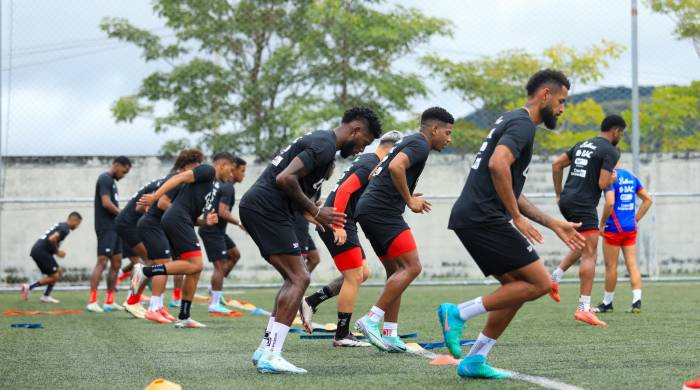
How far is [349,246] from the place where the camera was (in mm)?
9500

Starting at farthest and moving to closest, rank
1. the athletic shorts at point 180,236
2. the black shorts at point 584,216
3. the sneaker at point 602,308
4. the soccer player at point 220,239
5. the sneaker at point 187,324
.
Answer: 1. the soccer player at point 220,239
2. the sneaker at point 602,308
3. the athletic shorts at point 180,236
4. the black shorts at point 584,216
5. the sneaker at point 187,324

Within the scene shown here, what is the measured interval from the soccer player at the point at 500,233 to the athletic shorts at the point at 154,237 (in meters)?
6.47

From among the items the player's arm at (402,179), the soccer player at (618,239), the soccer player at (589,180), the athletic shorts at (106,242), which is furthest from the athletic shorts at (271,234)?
the athletic shorts at (106,242)

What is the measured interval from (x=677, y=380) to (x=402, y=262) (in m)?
3.15

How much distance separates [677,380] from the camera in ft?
20.3

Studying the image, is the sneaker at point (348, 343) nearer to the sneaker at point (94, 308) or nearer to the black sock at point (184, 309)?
the black sock at point (184, 309)

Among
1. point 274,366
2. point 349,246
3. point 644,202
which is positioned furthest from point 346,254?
point 644,202

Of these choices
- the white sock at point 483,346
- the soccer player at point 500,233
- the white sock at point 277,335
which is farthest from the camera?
the white sock at point 277,335

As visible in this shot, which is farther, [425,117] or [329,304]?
[329,304]

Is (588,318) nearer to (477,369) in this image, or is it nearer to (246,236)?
(477,369)

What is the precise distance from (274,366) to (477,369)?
4.53ft

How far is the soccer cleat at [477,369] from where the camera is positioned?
639cm

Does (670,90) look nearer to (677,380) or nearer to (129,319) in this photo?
(129,319)

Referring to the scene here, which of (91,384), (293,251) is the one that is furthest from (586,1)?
(91,384)
